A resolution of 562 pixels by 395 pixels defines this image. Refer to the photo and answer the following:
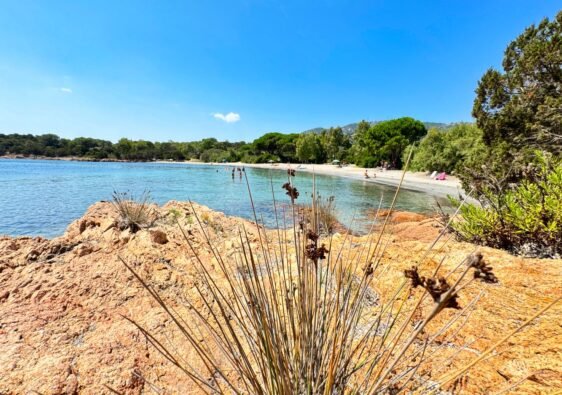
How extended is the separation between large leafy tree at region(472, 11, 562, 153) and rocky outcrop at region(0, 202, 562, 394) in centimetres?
744

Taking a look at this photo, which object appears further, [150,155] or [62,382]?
[150,155]

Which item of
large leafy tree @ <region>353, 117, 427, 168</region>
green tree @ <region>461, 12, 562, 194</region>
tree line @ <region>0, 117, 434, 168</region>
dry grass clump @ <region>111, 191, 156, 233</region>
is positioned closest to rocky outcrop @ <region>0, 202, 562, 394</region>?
dry grass clump @ <region>111, 191, 156, 233</region>

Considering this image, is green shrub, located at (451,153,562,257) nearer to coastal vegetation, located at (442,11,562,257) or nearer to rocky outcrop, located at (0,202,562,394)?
coastal vegetation, located at (442,11,562,257)

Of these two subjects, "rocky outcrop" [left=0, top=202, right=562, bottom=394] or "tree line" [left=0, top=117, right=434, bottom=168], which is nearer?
"rocky outcrop" [left=0, top=202, right=562, bottom=394]

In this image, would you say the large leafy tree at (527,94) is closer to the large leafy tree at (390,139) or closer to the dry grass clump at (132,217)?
the dry grass clump at (132,217)

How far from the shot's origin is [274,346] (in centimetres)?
104

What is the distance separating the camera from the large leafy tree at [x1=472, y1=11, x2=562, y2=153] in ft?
24.4

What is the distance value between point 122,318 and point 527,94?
11920 mm

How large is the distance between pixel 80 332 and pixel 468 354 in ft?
7.41

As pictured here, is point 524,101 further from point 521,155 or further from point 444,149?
point 444,149

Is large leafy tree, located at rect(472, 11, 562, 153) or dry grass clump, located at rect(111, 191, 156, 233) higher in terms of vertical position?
large leafy tree, located at rect(472, 11, 562, 153)

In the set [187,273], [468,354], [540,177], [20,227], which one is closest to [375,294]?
[468,354]

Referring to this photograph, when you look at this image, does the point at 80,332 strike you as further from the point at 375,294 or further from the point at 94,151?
the point at 94,151

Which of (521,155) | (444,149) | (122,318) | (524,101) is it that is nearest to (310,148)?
(444,149)
